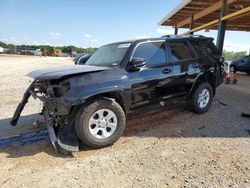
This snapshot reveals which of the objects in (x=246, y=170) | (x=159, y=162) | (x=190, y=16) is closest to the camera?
(x=246, y=170)

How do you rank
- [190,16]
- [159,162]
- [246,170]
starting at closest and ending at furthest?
[246,170] < [159,162] < [190,16]

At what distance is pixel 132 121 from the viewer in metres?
5.67

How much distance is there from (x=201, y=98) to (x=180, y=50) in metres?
1.33

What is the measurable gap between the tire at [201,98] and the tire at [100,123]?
2.25 meters

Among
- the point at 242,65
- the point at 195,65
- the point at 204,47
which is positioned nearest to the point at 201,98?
the point at 195,65

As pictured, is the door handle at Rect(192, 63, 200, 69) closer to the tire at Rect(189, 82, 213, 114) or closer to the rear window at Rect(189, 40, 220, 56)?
the rear window at Rect(189, 40, 220, 56)

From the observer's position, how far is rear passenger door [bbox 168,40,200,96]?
5.48 metres

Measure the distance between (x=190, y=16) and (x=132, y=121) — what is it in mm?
15169

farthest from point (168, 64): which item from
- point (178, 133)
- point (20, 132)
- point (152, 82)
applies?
point (20, 132)

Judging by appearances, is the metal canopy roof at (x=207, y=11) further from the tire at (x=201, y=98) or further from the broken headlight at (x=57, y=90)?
the broken headlight at (x=57, y=90)

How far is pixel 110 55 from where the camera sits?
5.36 meters

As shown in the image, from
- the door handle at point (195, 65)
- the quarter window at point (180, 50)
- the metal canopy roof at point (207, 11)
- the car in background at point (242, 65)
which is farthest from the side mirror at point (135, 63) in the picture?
the car in background at point (242, 65)

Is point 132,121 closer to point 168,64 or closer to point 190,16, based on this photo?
point 168,64

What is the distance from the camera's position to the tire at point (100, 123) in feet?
13.4
